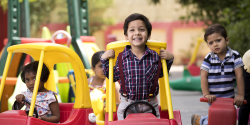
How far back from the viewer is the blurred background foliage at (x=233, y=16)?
4.51 m

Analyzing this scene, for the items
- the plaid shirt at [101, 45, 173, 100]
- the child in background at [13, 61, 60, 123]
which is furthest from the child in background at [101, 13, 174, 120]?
the child in background at [13, 61, 60, 123]

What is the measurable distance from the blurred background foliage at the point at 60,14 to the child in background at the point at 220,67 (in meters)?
14.6

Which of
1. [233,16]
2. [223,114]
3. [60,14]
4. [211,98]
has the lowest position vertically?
[223,114]

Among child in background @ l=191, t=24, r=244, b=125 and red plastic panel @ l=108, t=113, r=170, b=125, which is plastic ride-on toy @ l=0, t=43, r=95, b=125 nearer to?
red plastic panel @ l=108, t=113, r=170, b=125

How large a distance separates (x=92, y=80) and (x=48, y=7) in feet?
44.8

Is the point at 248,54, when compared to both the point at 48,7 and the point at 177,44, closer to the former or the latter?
the point at 48,7

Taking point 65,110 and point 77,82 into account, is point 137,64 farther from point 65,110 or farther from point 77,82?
point 65,110

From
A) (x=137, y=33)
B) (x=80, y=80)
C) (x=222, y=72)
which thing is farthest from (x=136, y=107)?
(x=222, y=72)

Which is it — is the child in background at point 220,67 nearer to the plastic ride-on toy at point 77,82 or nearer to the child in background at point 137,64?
the child in background at point 137,64

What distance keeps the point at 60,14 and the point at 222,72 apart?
1806 centimetres

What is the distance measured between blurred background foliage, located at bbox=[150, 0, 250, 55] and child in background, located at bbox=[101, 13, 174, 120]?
2448 millimetres

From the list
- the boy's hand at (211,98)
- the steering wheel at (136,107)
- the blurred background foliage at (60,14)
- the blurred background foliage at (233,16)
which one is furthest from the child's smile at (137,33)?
the blurred background foliage at (60,14)

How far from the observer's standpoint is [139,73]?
2322 mm

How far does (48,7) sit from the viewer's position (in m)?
16.3
